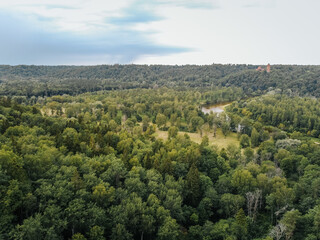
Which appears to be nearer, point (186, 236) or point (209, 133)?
point (186, 236)

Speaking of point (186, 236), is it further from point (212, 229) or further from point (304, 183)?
point (304, 183)

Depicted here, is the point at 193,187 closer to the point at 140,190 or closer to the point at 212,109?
the point at 140,190

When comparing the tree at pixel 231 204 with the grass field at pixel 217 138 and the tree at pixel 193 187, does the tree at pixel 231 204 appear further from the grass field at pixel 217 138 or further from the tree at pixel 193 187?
the grass field at pixel 217 138

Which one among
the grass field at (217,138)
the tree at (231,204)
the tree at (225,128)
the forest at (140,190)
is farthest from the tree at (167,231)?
the tree at (225,128)

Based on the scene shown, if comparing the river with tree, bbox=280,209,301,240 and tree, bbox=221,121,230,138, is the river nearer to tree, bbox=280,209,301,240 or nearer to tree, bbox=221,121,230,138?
tree, bbox=221,121,230,138

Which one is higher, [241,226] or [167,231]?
[167,231]

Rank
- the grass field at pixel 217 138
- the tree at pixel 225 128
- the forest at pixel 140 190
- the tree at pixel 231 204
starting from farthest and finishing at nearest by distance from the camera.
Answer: the tree at pixel 225 128, the grass field at pixel 217 138, the tree at pixel 231 204, the forest at pixel 140 190

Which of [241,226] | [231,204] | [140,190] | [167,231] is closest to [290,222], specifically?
[241,226]

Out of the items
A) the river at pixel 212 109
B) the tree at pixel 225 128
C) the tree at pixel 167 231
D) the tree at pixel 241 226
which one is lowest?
the tree at pixel 241 226

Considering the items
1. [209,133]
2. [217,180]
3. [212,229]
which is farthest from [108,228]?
[209,133]

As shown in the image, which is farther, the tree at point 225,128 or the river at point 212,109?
the river at point 212,109

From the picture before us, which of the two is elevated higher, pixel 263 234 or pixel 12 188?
pixel 12 188
